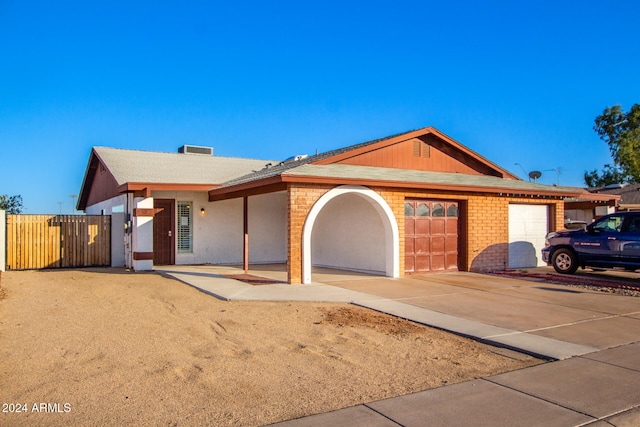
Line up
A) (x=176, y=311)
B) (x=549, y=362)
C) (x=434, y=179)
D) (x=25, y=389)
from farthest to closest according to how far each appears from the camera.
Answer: (x=434, y=179) < (x=176, y=311) < (x=549, y=362) < (x=25, y=389)

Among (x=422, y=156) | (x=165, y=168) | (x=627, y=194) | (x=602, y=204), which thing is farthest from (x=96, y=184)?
(x=627, y=194)

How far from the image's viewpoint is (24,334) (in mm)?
7145

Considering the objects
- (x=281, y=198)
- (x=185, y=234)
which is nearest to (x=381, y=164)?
(x=281, y=198)

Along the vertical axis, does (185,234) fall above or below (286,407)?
above

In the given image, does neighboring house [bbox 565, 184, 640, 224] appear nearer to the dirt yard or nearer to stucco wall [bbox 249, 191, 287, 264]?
stucco wall [bbox 249, 191, 287, 264]

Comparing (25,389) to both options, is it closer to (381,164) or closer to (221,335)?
(221,335)

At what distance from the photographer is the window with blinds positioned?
17859mm

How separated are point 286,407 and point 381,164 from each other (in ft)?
39.6

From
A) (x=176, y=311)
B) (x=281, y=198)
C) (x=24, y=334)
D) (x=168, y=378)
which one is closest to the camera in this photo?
(x=168, y=378)

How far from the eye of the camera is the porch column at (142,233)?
50.2 ft

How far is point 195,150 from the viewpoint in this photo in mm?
23484

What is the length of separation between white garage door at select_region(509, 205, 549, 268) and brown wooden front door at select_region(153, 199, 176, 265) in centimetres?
1181

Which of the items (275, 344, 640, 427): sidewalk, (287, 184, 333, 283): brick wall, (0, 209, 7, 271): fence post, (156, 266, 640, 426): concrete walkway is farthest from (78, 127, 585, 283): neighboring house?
(275, 344, 640, 427): sidewalk

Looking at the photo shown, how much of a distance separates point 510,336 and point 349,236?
9.50m
